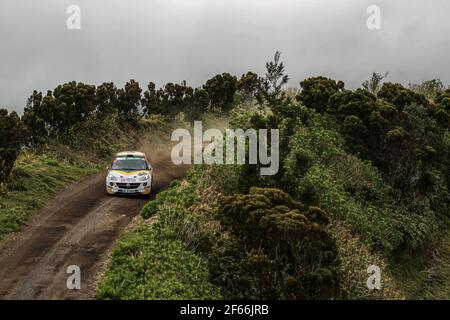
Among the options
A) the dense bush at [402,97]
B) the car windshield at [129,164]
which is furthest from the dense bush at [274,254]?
the dense bush at [402,97]

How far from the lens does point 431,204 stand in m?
27.7

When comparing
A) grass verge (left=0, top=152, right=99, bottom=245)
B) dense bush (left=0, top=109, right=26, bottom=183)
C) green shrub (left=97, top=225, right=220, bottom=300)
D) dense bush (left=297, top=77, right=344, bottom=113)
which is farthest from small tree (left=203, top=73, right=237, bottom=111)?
green shrub (left=97, top=225, right=220, bottom=300)

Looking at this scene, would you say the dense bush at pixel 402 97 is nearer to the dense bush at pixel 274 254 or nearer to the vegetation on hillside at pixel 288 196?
the vegetation on hillside at pixel 288 196

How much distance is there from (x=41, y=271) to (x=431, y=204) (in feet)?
65.1

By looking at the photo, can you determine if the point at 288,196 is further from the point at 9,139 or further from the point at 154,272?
the point at 9,139

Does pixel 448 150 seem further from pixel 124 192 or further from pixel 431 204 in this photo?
pixel 124 192

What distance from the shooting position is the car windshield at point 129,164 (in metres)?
24.2

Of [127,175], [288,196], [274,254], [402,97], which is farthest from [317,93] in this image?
[274,254]

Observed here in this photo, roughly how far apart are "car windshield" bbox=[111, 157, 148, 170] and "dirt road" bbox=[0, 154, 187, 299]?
1277 mm

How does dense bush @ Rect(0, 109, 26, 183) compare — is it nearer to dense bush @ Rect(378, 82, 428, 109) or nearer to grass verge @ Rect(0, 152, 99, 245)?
grass verge @ Rect(0, 152, 99, 245)
